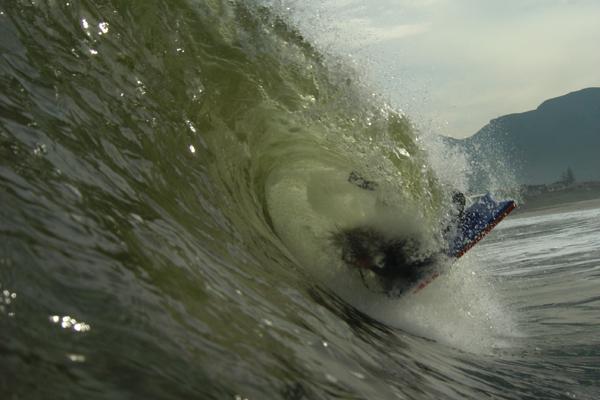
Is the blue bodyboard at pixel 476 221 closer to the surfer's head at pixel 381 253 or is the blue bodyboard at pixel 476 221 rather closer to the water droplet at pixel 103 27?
the surfer's head at pixel 381 253

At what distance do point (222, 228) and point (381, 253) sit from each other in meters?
2.16

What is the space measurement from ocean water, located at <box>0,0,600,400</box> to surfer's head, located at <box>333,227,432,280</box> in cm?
11

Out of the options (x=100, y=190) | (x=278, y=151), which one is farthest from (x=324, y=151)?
(x=100, y=190)

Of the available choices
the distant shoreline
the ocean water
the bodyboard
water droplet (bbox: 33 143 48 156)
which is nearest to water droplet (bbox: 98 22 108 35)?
the ocean water

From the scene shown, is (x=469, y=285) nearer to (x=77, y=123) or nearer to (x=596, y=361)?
(x=596, y=361)

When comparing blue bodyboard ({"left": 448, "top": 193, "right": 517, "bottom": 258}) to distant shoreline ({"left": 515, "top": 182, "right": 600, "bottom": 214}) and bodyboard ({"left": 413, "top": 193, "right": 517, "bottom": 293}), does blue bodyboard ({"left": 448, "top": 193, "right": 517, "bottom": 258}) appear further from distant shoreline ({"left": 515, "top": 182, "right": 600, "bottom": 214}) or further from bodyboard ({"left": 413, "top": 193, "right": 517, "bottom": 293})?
distant shoreline ({"left": 515, "top": 182, "right": 600, "bottom": 214})

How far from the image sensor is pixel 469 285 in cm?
820

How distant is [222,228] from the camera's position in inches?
155

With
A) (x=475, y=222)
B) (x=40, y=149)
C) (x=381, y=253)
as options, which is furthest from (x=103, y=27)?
(x=475, y=222)

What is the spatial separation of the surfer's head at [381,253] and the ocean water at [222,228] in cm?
11

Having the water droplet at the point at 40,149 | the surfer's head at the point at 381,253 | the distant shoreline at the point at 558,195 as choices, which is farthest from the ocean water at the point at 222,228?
the distant shoreline at the point at 558,195

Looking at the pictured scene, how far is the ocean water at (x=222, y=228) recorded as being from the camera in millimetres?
1890

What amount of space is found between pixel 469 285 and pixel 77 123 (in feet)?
19.5

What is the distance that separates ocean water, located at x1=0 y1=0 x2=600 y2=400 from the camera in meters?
1.89
